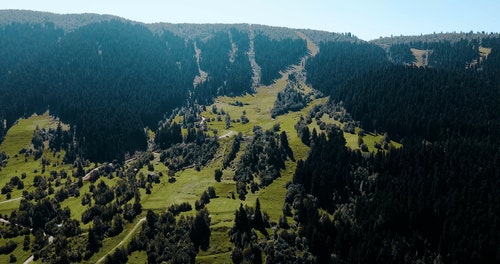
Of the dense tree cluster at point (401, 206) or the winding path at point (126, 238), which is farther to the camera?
the winding path at point (126, 238)

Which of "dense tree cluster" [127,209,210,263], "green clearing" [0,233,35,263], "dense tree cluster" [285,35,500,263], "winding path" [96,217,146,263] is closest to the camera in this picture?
"dense tree cluster" [285,35,500,263]

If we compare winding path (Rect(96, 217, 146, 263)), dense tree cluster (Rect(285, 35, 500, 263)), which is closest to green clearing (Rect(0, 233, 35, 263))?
winding path (Rect(96, 217, 146, 263))

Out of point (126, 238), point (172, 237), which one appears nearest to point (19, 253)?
point (126, 238)

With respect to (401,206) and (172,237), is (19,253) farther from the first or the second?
(401,206)

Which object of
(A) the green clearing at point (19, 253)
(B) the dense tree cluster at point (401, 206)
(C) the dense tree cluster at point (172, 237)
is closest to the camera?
(B) the dense tree cluster at point (401, 206)

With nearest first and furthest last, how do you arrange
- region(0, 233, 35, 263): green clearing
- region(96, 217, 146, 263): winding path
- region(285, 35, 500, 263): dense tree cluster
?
region(285, 35, 500, 263): dense tree cluster < region(96, 217, 146, 263): winding path < region(0, 233, 35, 263): green clearing

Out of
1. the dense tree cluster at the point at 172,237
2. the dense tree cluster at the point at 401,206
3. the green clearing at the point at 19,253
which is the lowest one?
the green clearing at the point at 19,253

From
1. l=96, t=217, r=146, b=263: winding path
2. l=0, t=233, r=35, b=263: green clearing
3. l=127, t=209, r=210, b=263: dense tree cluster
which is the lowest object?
l=0, t=233, r=35, b=263: green clearing

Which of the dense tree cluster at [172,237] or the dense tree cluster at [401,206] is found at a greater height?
the dense tree cluster at [401,206]

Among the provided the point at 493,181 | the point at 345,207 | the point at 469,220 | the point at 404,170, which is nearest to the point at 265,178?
the point at 345,207

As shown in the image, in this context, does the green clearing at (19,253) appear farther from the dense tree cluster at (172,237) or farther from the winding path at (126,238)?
the dense tree cluster at (172,237)


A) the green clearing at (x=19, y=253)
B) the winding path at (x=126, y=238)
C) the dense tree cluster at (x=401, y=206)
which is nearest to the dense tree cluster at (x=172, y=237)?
the winding path at (x=126, y=238)

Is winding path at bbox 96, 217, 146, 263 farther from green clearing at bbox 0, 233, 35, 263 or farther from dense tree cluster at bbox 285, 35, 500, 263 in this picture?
dense tree cluster at bbox 285, 35, 500, 263
